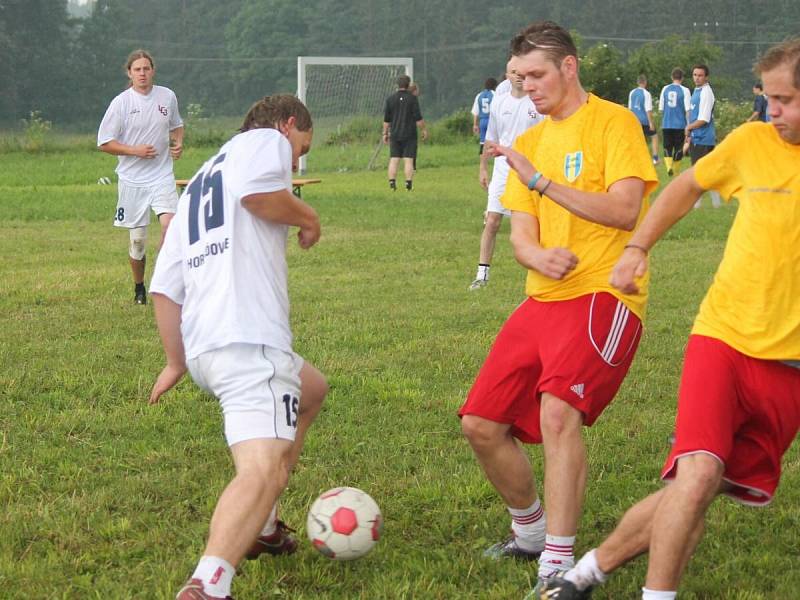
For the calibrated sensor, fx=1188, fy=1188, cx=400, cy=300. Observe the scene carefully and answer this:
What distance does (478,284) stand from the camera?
36.4ft

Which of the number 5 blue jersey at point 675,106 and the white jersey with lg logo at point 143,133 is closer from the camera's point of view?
the white jersey with lg logo at point 143,133

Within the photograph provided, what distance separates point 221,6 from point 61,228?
34.0m

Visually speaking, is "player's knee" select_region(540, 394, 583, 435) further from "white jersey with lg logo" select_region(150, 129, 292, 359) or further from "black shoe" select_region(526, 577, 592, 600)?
"white jersey with lg logo" select_region(150, 129, 292, 359)

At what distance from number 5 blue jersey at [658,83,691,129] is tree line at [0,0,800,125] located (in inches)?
691

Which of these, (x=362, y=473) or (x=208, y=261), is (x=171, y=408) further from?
(x=208, y=261)

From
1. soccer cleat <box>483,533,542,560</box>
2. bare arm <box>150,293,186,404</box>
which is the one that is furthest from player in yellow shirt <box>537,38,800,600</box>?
bare arm <box>150,293,186,404</box>

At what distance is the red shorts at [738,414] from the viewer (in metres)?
3.63

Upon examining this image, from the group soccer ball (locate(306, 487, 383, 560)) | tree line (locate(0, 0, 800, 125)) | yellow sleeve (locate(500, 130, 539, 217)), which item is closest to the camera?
soccer ball (locate(306, 487, 383, 560))

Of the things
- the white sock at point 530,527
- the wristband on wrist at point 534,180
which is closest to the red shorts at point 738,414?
the wristband on wrist at point 534,180

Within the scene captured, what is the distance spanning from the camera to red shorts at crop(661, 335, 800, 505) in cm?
363

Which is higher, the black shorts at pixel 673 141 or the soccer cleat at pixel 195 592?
the soccer cleat at pixel 195 592

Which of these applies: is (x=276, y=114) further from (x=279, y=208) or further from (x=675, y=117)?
(x=675, y=117)

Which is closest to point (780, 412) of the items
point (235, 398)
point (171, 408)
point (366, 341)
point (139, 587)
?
point (235, 398)

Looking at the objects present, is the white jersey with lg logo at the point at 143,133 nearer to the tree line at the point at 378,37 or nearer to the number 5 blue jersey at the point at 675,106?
the number 5 blue jersey at the point at 675,106
